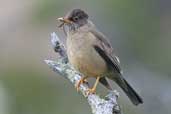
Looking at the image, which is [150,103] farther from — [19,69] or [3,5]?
[3,5]

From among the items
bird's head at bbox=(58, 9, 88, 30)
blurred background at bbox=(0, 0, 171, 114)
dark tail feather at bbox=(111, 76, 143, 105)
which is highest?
blurred background at bbox=(0, 0, 171, 114)

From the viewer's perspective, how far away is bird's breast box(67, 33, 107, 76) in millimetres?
10320

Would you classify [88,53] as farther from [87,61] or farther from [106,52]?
[106,52]

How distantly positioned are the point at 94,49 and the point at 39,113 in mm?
5826

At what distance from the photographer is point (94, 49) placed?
34.5 ft

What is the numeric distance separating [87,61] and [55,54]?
7279 mm

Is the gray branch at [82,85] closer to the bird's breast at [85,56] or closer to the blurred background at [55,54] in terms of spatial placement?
the bird's breast at [85,56]

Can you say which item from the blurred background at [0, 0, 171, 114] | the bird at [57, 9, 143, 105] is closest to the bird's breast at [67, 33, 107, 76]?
the bird at [57, 9, 143, 105]

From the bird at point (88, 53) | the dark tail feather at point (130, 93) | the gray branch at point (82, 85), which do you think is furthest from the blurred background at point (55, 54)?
the gray branch at point (82, 85)

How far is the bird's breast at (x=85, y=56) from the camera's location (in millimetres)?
10320

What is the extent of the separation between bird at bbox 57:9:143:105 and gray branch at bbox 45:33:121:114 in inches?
3.1

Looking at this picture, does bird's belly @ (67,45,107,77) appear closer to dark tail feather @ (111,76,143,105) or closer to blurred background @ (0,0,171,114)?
dark tail feather @ (111,76,143,105)

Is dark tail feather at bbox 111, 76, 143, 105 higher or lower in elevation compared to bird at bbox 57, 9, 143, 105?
lower

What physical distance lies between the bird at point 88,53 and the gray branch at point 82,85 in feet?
0.26
